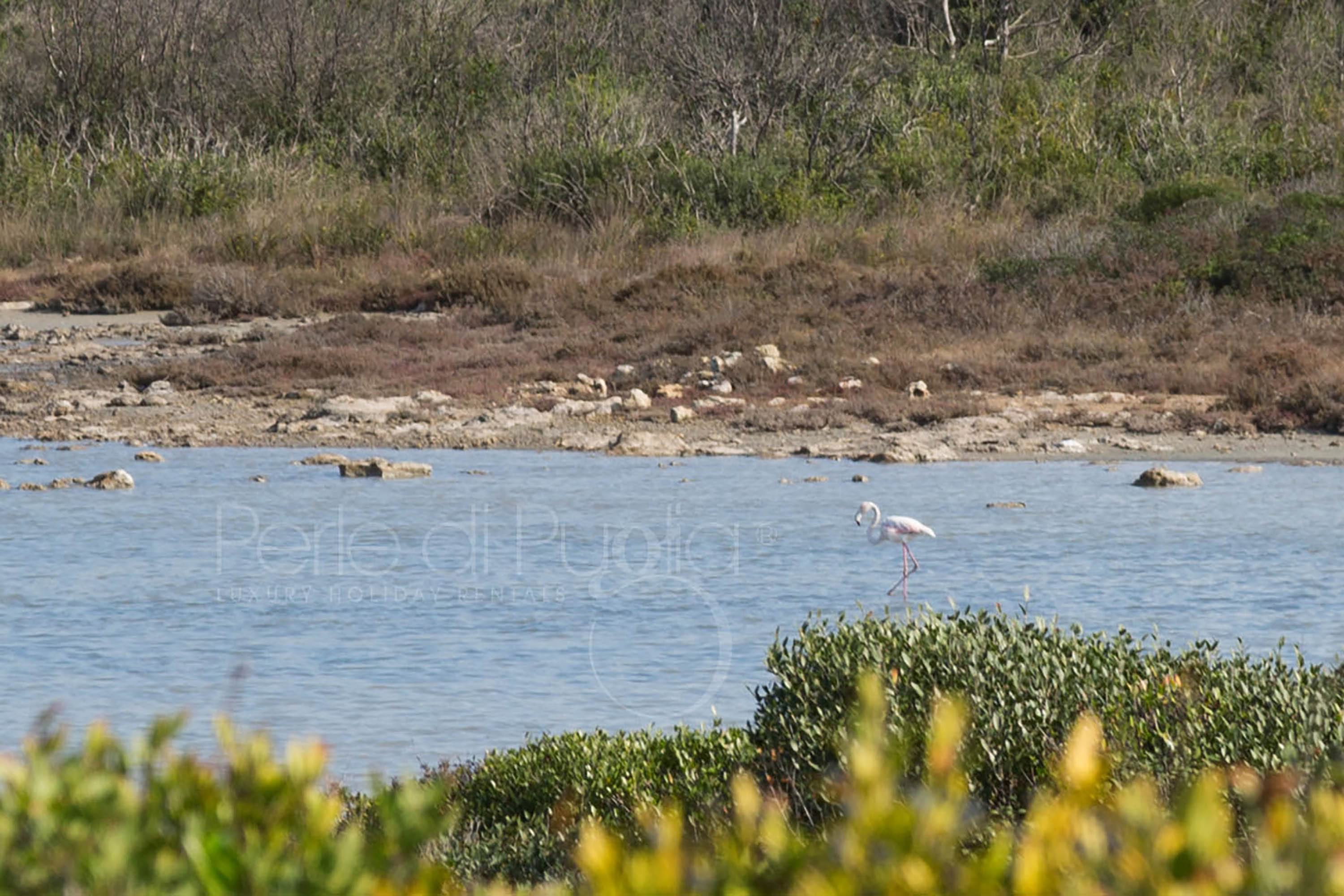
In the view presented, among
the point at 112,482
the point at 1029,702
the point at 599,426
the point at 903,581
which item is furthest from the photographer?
the point at 599,426

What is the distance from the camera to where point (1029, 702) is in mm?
5988

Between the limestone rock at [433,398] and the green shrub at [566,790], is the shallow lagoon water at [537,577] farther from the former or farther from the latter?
the limestone rock at [433,398]

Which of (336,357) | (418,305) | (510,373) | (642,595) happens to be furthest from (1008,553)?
(418,305)

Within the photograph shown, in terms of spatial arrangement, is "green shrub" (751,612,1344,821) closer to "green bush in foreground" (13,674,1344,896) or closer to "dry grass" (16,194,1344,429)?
"green bush in foreground" (13,674,1344,896)

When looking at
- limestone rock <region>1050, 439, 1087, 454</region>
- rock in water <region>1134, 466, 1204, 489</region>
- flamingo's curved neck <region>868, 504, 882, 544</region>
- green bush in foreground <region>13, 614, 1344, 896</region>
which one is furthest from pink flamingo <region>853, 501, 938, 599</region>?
A: limestone rock <region>1050, 439, 1087, 454</region>

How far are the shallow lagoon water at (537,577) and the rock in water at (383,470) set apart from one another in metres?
0.24

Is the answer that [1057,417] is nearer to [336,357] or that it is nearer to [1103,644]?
[336,357]

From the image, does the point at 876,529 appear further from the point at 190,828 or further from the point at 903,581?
the point at 190,828

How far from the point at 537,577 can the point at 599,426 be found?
613 cm

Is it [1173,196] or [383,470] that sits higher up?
[1173,196]

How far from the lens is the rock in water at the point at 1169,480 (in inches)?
580

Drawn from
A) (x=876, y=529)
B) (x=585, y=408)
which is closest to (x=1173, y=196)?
(x=585, y=408)

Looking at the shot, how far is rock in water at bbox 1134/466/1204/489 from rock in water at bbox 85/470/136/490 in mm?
8341

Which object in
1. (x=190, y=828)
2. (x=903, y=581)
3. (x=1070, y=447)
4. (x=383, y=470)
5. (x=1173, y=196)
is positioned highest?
(x=190, y=828)
